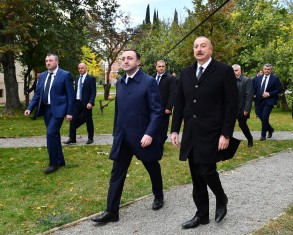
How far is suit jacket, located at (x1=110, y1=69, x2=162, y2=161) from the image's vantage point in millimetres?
4613

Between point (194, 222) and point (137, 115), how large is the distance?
137 cm

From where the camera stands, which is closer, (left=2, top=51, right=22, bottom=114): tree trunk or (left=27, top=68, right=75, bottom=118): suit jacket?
(left=27, top=68, right=75, bottom=118): suit jacket

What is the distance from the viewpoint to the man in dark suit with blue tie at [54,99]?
275 inches

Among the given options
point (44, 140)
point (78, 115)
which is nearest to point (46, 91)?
point (78, 115)

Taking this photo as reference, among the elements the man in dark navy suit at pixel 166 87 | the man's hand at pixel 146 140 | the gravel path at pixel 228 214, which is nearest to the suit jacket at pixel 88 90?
the man in dark navy suit at pixel 166 87

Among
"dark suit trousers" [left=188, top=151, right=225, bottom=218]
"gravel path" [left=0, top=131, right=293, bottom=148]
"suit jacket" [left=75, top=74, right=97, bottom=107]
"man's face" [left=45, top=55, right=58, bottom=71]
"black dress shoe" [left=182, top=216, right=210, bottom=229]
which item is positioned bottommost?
"gravel path" [left=0, top=131, right=293, bottom=148]

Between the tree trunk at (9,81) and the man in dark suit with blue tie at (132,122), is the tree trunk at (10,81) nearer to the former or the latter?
the tree trunk at (9,81)

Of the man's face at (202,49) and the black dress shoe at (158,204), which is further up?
the man's face at (202,49)

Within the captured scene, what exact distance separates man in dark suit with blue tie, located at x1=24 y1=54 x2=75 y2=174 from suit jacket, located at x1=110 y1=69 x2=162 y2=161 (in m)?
2.59

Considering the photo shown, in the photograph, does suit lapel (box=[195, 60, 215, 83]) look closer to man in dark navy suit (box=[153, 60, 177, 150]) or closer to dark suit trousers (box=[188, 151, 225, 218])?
dark suit trousers (box=[188, 151, 225, 218])

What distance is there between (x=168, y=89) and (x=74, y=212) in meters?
3.96

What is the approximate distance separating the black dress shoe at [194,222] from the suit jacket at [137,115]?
868mm

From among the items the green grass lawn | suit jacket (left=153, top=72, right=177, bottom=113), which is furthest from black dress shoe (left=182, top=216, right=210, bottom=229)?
suit jacket (left=153, top=72, right=177, bottom=113)

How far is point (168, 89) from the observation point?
8.22 m
